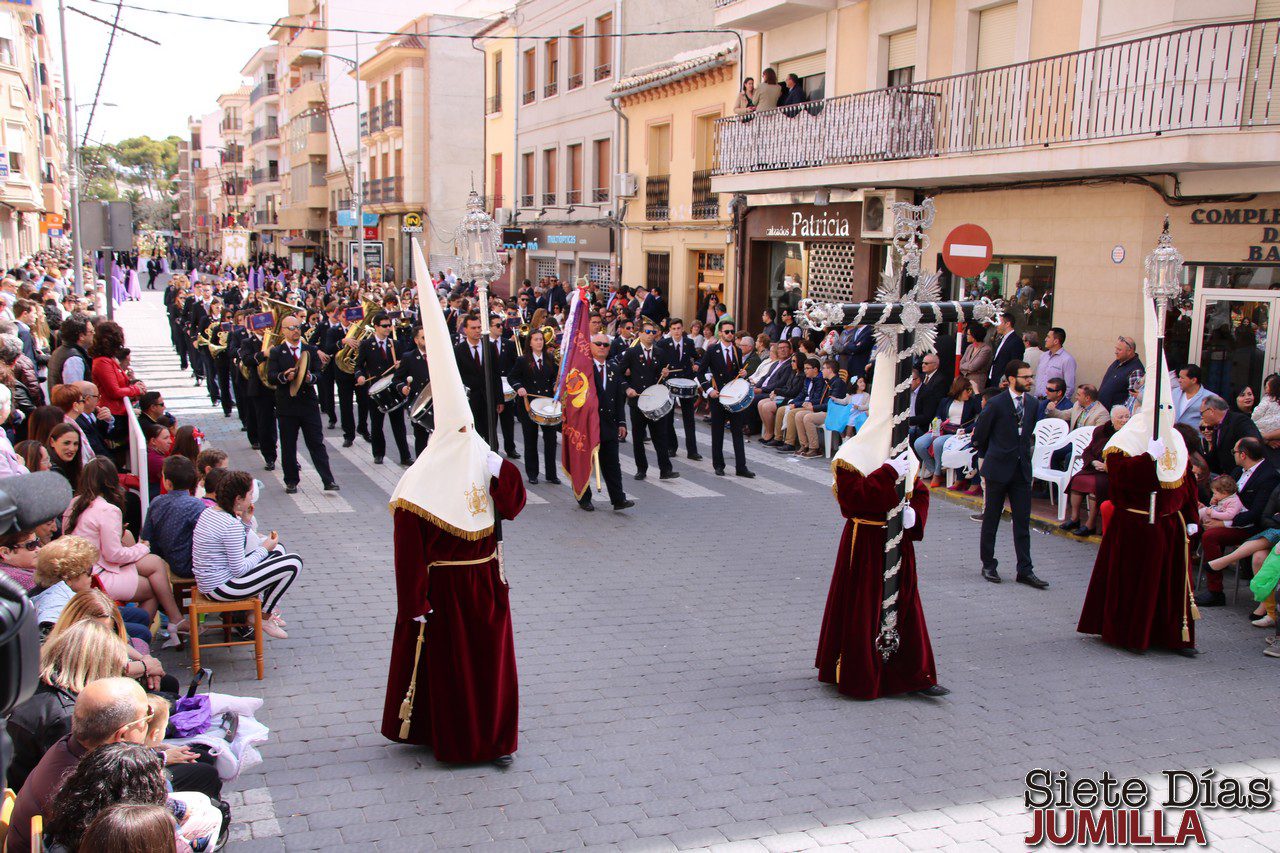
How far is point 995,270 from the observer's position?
16406 mm

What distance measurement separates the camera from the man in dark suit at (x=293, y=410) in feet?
39.9

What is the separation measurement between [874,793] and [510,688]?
6.50ft

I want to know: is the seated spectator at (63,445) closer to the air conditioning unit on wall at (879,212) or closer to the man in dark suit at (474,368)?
the man in dark suit at (474,368)

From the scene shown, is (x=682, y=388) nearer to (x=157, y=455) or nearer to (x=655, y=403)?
(x=655, y=403)

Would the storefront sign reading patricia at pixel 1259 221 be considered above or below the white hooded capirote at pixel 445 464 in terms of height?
above

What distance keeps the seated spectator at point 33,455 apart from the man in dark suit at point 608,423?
577cm

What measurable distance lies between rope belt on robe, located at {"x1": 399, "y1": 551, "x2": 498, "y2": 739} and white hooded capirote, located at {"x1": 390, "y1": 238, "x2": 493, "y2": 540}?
0.16 metres

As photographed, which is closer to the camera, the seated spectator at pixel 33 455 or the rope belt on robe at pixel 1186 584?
the seated spectator at pixel 33 455

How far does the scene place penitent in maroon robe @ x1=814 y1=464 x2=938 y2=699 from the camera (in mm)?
6602

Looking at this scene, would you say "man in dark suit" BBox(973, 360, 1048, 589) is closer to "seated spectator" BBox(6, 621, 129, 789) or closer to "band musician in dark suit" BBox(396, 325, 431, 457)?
"band musician in dark suit" BBox(396, 325, 431, 457)

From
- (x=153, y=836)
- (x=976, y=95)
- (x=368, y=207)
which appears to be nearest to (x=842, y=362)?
(x=976, y=95)

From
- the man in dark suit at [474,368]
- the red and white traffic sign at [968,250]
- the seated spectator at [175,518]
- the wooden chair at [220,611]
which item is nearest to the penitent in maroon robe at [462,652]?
the wooden chair at [220,611]

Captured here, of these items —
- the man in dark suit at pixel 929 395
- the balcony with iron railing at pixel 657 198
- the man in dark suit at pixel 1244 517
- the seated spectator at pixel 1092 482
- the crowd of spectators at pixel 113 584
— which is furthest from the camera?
the balcony with iron railing at pixel 657 198

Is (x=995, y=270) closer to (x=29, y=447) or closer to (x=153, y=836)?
(x=29, y=447)
